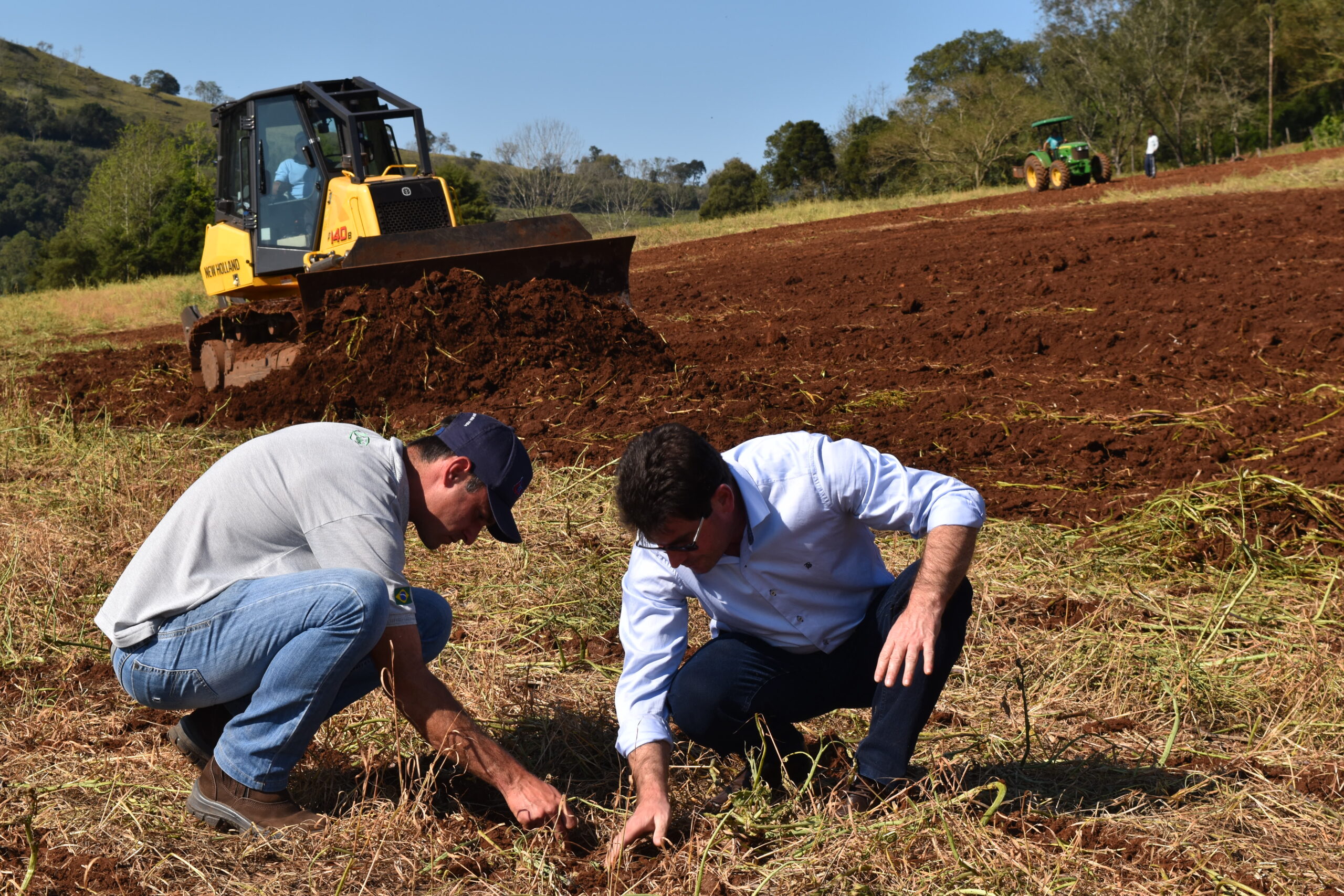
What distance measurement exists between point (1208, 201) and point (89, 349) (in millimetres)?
17461

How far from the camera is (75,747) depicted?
3078 millimetres

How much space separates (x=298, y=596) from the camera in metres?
2.44

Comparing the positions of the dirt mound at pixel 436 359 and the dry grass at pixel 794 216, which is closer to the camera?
the dirt mound at pixel 436 359

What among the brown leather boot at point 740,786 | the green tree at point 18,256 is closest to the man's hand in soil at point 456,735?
the brown leather boot at point 740,786

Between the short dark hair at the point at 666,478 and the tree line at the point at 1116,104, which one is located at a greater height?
the tree line at the point at 1116,104

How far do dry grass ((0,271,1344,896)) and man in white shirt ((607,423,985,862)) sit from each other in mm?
204

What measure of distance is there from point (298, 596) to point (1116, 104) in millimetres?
48271

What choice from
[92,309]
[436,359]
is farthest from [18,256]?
[436,359]

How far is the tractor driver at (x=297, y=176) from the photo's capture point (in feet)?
30.9

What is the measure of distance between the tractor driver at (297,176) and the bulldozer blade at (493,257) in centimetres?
208

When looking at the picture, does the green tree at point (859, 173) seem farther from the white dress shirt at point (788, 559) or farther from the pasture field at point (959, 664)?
the white dress shirt at point (788, 559)

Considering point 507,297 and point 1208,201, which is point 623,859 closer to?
point 507,297

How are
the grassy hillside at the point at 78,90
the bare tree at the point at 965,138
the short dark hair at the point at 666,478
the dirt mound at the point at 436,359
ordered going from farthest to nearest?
1. the grassy hillside at the point at 78,90
2. the bare tree at the point at 965,138
3. the dirt mound at the point at 436,359
4. the short dark hair at the point at 666,478

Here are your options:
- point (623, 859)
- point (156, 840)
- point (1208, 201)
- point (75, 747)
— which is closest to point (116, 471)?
point (75, 747)
